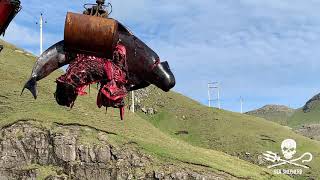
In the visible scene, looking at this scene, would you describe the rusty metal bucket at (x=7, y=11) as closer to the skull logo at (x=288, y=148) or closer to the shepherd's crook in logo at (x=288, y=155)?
the shepherd's crook in logo at (x=288, y=155)

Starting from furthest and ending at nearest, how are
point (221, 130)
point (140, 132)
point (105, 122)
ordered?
1. point (221, 130)
2. point (140, 132)
3. point (105, 122)

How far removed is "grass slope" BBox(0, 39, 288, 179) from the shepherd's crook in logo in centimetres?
4677

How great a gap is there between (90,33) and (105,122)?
97416 mm

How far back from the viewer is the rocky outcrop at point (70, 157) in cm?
8581

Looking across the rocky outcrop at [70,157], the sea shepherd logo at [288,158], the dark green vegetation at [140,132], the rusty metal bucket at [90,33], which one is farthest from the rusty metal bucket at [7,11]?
the sea shepherd logo at [288,158]

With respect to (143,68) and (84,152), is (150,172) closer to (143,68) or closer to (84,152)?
(84,152)

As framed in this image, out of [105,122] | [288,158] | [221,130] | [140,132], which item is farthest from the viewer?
[221,130]

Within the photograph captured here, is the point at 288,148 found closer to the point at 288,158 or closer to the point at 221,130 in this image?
the point at 288,158

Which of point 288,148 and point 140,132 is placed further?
point 288,148

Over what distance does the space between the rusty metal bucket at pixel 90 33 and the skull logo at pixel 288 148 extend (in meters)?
167

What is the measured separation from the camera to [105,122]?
101812 millimetres

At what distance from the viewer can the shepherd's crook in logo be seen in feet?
534

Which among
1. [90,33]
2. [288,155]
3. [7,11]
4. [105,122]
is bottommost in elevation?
[288,155]

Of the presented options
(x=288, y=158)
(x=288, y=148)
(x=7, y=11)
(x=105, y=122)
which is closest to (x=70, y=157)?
(x=105, y=122)
